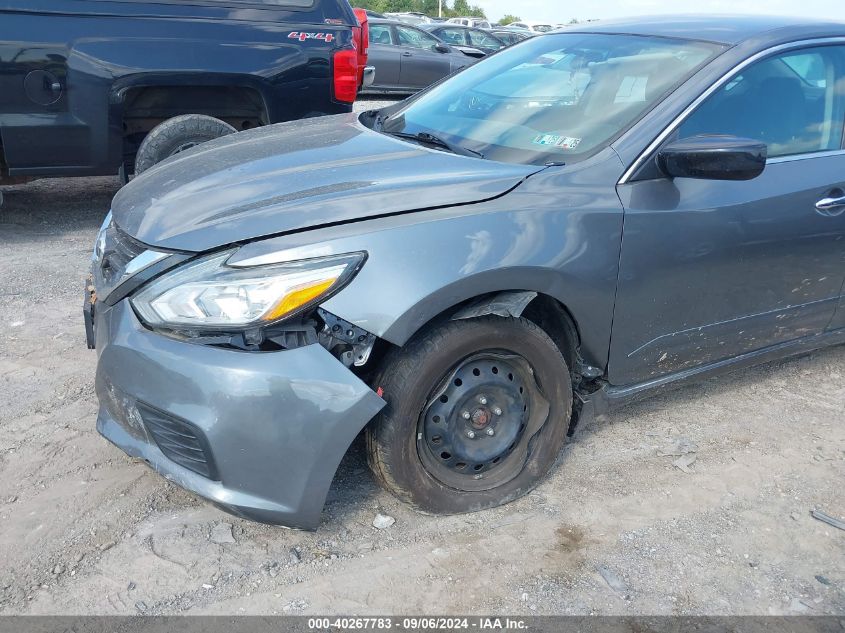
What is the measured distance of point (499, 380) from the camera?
272 centimetres

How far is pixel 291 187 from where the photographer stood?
265 centimetres

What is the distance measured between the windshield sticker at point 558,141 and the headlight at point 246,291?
3.34 feet

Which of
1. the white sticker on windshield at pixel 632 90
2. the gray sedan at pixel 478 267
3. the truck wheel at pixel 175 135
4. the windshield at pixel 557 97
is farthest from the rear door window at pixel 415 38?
the white sticker on windshield at pixel 632 90

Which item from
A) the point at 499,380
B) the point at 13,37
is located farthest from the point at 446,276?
the point at 13,37

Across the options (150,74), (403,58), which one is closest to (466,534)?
(150,74)

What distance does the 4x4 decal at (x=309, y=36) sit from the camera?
5.66m

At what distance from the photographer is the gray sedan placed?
2.33 m

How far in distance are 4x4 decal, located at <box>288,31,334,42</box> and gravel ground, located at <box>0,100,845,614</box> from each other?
3.05 meters

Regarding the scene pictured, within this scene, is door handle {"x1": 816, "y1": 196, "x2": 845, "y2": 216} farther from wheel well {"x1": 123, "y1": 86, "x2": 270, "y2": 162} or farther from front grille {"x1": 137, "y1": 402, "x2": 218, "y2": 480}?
wheel well {"x1": 123, "y1": 86, "x2": 270, "y2": 162}

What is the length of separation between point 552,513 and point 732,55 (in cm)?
187

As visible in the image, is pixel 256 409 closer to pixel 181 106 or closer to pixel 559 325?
pixel 559 325

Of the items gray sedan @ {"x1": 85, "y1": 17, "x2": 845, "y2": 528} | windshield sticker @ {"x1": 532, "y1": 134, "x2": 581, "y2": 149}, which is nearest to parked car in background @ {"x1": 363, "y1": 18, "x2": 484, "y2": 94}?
gray sedan @ {"x1": 85, "y1": 17, "x2": 845, "y2": 528}

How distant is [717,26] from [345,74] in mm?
3183

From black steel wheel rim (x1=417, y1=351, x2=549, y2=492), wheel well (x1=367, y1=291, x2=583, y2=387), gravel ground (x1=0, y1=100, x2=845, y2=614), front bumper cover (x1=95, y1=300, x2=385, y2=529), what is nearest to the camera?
front bumper cover (x1=95, y1=300, x2=385, y2=529)
